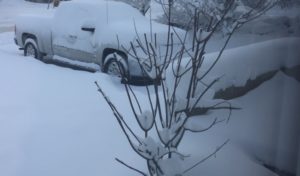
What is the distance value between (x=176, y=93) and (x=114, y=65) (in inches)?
23.6

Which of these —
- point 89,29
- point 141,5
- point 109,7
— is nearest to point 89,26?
point 89,29

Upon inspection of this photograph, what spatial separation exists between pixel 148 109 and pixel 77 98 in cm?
59

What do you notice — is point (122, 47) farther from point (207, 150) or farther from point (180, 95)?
point (207, 150)

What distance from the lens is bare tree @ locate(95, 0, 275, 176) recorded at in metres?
1.66

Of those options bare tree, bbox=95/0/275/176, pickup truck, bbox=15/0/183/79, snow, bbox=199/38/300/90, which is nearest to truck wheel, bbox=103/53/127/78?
pickup truck, bbox=15/0/183/79

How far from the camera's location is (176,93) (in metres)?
1.74

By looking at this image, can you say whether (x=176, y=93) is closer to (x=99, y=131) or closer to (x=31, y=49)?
(x=99, y=131)

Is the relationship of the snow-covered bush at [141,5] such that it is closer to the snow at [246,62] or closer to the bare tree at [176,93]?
the bare tree at [176,93]

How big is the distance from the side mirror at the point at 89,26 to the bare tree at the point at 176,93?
2.83 ft

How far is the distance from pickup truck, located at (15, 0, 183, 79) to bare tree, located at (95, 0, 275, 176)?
0.10 metres

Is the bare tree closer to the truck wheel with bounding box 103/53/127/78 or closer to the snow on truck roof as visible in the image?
the truck wheel with bounding box 103/53/127/78

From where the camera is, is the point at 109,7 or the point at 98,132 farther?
the point at 109,7

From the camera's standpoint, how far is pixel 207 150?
184 centimetres

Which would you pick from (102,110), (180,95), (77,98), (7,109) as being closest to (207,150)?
(180,95)
